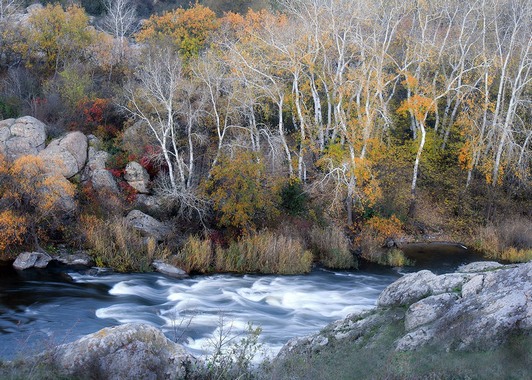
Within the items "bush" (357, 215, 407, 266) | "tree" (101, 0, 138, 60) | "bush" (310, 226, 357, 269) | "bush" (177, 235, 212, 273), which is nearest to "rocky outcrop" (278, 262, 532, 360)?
"bush" (177, 235, 212, 273)

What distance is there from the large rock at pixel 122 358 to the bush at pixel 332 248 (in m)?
14.1

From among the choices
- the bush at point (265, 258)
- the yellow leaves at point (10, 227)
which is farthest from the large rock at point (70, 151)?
the bush at point (265, 258)

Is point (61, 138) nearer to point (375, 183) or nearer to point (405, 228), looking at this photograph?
point (375, 183)

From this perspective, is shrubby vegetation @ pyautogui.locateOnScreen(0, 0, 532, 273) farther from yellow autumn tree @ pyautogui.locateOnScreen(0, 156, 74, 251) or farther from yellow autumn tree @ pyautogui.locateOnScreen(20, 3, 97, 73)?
yellow autumn tree @ pyautogui.locateOnScreen(20, 3, 97, 73)

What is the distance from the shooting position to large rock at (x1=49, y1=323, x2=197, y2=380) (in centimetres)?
802

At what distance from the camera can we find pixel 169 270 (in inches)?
799

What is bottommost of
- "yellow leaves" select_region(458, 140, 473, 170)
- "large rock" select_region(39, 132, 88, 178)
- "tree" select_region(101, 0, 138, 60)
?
"large rock" select_region(39, 132, 88, 178)

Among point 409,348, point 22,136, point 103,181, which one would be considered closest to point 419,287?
point 409,348

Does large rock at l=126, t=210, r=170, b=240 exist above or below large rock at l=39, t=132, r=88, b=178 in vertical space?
below

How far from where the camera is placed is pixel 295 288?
19156mm

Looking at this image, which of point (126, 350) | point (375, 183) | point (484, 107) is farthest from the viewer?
point (484, 107)

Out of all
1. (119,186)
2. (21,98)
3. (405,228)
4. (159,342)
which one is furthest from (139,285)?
(21,98)

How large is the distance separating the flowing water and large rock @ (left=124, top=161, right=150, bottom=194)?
677 cm

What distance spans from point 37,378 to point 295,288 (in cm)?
1261
